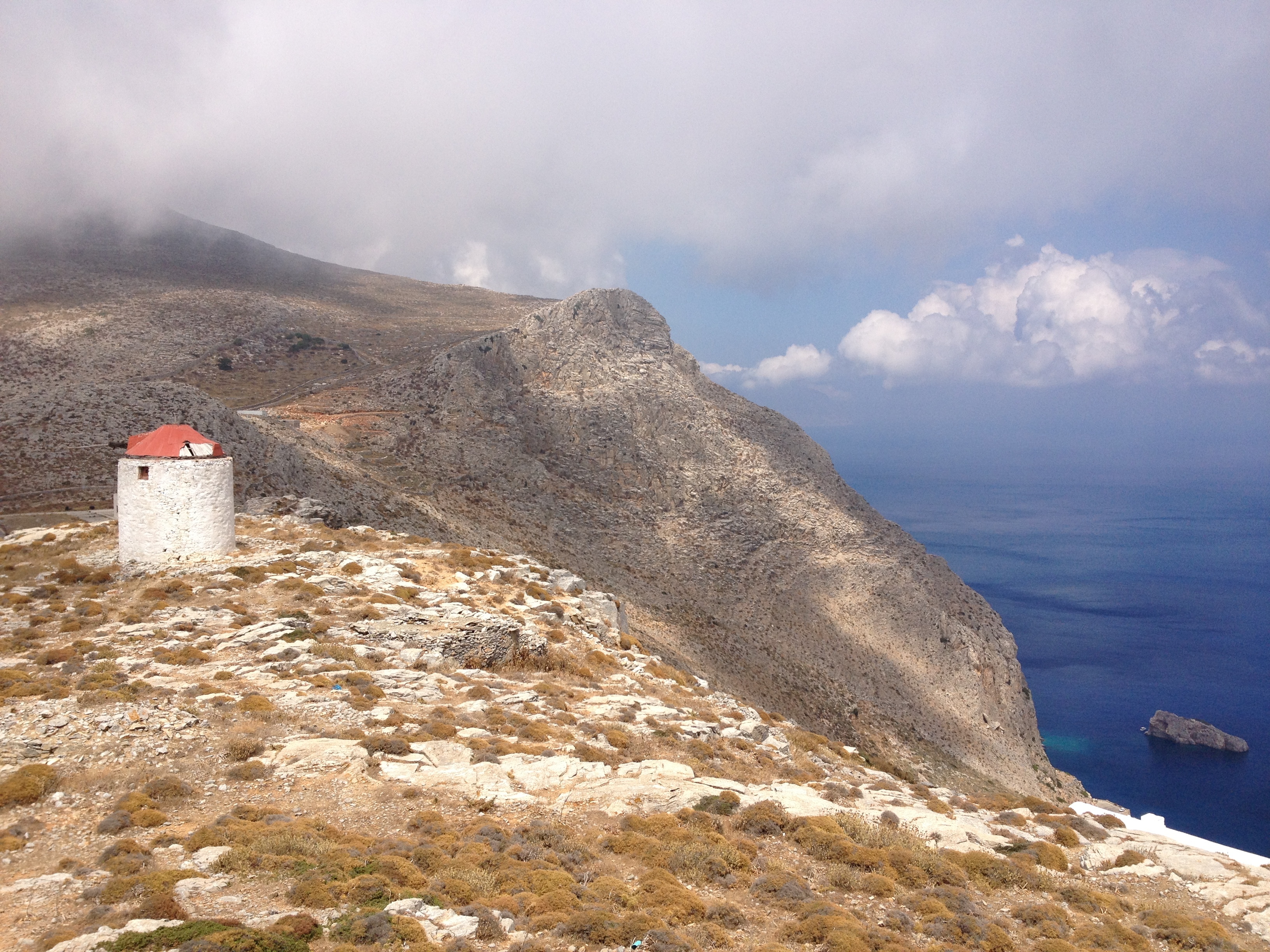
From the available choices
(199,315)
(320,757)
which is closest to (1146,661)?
(320,757)

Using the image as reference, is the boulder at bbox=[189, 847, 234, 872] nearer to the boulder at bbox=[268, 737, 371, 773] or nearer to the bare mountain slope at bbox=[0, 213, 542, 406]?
the boulder at bbox=[268, 737, 371, 773]

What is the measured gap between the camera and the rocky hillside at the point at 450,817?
376 inches

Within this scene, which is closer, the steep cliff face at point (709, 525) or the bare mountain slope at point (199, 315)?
the steep cliff face at point (709, 525)

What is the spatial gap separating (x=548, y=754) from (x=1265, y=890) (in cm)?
1238

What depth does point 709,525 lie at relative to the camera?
5766 centimetres

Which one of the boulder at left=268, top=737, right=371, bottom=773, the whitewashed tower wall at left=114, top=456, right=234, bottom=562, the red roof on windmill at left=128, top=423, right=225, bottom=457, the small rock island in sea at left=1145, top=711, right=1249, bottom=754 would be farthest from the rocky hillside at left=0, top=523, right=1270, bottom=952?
the small rock island in sea at left=1145, top=711, right=1249, bottom=754

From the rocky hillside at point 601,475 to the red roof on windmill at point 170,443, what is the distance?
48.4 ft

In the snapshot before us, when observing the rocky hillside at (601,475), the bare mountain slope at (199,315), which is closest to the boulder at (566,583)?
the rocky hillside at (601,475)

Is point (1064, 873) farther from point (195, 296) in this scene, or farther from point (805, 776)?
point (195, 296)

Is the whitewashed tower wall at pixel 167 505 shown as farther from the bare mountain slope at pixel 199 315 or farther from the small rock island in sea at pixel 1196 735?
the small rock island in sea at pixel 1196 735

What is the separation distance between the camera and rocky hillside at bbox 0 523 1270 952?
9.55m

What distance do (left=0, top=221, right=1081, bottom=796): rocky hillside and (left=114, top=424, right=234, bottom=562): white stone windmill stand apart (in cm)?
1408

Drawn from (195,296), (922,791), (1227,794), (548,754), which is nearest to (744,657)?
(922,791)

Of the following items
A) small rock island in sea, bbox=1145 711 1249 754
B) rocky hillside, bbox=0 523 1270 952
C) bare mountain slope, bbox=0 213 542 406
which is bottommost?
small rock island in sea, bbox=1145 711 1249 754
